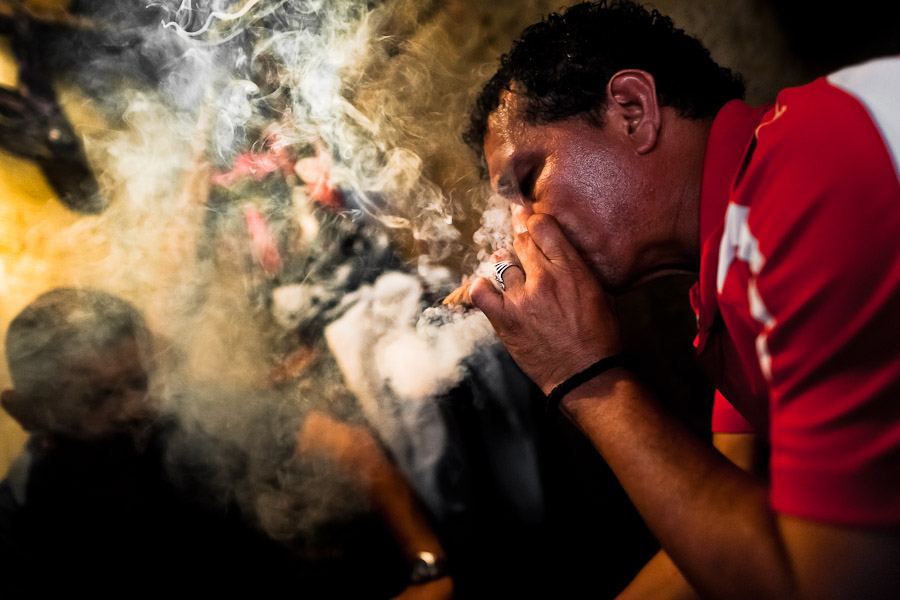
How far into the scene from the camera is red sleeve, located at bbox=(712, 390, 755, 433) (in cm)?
178

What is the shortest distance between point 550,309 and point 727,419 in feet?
3.36

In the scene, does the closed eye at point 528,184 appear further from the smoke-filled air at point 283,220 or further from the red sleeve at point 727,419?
the red sleeve at point 727,419

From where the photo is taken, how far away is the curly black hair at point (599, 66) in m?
1.66

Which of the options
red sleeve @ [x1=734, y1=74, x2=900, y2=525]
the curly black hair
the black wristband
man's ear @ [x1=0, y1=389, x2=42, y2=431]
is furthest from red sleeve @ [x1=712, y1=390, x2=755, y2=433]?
man's ear @ [x1=0, y1=389, x2=42, y2=431]

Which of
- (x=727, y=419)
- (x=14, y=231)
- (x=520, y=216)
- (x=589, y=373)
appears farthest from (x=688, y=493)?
(x=14, y=231)

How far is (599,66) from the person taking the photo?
1722 mm

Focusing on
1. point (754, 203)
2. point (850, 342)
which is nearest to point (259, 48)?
point (754, 203)

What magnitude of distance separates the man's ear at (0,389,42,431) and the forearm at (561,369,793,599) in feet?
6.44

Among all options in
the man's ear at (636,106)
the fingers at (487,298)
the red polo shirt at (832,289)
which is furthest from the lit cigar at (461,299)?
the red polo shirt at (832,289)

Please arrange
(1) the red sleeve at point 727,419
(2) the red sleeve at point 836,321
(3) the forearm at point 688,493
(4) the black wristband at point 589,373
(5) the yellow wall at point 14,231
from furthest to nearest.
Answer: (1) the red sleeve at point 727,419
(5) the yellow wall at point 14,231
(4) the black wristband at point 589,373
(3) the forearm at point 688,493
(2) the red sleeve at point 836,321

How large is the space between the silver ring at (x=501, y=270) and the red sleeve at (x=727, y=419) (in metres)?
0.98

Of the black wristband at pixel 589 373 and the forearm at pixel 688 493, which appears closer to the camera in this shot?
the forearm at pixel 688 493

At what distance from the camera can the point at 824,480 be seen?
823 millimetres

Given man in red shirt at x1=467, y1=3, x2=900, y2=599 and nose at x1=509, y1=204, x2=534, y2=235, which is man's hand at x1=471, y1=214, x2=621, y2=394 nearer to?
man in red shirt at x1=467, y1=3, x2=900, y2=599
